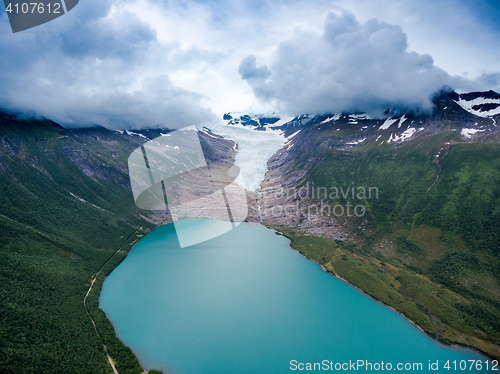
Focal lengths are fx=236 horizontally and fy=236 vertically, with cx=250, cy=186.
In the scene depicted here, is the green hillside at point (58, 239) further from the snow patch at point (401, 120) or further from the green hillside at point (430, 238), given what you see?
the snow patch at point (401, 120)

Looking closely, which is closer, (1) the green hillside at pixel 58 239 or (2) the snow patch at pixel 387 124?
(1) the green hillside at pixel 58 239

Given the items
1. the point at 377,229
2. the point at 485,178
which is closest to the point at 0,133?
the point at 377,229

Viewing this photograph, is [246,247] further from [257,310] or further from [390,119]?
[390,119]

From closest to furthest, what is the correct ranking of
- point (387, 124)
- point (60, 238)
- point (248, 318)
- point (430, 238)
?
point (248, 318) < point (430, 238) < point (60, 238) < point (387, 124)

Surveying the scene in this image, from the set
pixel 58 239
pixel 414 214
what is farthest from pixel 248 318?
pixel 414 214

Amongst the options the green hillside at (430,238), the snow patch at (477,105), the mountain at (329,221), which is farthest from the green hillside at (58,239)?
the snow patch at (477,105)

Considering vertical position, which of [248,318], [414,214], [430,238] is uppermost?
[414,214]

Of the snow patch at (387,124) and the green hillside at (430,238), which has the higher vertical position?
the snow patch at (387,124)

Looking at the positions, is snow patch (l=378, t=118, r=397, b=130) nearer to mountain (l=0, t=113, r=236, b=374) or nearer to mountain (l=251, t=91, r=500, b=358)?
mountain (l=251, t=91, r=500, b=358)

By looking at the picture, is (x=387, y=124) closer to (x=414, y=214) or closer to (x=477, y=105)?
(x=477, y=105)
